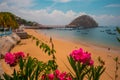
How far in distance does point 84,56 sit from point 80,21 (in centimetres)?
18338

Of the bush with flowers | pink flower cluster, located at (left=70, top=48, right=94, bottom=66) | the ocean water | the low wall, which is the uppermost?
pink flower cluster, located at (left=70, top=48, right=94, bottom=66)

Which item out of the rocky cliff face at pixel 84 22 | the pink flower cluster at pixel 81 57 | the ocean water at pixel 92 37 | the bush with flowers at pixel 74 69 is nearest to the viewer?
the bush with flowers at pixel 74 69

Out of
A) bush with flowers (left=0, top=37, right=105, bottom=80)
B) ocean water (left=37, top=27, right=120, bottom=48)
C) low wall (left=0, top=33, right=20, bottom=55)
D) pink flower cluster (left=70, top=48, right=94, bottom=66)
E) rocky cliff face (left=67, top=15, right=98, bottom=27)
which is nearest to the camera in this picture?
bush with flowers (left=0, top=37, right=105, bottom=80)

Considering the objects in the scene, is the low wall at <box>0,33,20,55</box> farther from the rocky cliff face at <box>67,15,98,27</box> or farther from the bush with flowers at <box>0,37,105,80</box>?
the rocky cliff face at <box>67,15,98,27</box>

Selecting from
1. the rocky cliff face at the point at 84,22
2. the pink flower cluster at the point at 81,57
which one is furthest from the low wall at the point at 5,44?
the rocky cliff face at the point at 84,22

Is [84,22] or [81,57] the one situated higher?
[81,57]

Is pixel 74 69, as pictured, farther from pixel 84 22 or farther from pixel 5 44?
pixel 84 22

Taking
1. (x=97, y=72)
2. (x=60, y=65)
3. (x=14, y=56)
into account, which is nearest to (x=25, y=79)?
(x=97, y=72)

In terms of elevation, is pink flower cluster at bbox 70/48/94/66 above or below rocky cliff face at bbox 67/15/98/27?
above

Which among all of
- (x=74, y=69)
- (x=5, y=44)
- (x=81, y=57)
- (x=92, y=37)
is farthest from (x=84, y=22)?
(x=74, y=69)

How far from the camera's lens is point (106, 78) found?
420 inches

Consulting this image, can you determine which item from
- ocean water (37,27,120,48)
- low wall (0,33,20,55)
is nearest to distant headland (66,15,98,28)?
ocean water (37,27,120,48)

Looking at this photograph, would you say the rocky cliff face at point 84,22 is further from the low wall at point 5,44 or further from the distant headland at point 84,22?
the low wall at point 5,44

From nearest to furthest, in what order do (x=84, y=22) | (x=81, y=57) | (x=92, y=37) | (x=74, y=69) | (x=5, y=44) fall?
(x=74, y=69) < (x=81, y=57) < (x=5, y=44) < (x=92, y=37) < (x=84, y=22)
